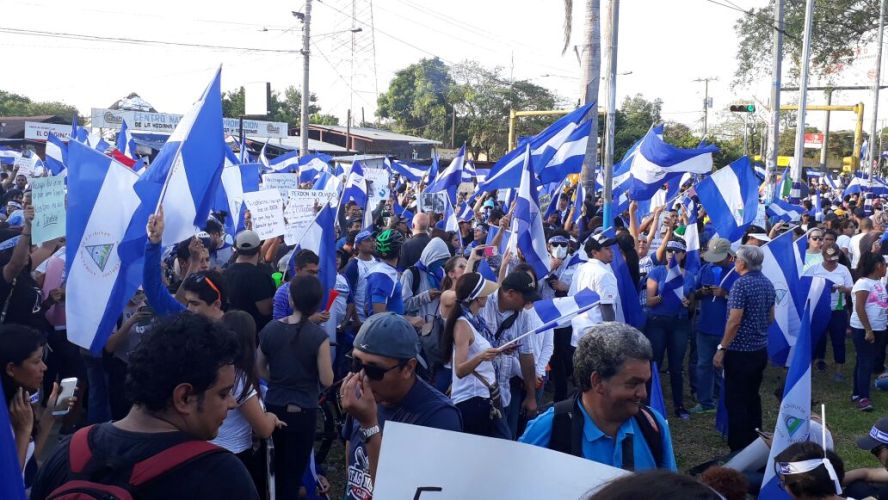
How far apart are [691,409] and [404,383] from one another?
19.5ft

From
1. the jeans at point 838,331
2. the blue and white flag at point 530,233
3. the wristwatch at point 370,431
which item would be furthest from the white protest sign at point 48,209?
the jeans at point 838,331

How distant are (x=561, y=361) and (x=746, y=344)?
204 cm

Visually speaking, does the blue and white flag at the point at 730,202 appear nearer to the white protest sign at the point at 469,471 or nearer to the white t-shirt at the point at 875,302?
the white t-shirt at the point at 875,302

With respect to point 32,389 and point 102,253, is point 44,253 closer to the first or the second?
point 102,253

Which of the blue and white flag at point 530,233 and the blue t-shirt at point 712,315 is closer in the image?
the blue and white flag at point 530,233

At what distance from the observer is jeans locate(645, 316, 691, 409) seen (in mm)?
7945

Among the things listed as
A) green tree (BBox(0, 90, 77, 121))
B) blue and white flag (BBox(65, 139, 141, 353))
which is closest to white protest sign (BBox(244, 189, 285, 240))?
blue and white flag (BBox(65, 139, 141, 353))

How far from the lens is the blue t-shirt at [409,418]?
291 centimetres

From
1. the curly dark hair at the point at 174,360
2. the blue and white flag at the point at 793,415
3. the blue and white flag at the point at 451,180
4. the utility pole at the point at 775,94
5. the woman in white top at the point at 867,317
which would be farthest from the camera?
the utility pole at the point at 775,94

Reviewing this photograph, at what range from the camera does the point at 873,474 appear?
4613 mm

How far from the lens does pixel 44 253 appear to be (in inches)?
250

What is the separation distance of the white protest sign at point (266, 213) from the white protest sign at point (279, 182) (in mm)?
3095

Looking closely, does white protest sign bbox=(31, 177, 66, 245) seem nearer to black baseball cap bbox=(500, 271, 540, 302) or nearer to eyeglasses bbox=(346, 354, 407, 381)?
black baseball cap bbox=(500, 271, 540, 302)

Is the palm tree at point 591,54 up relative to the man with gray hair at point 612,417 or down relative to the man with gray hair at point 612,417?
up
